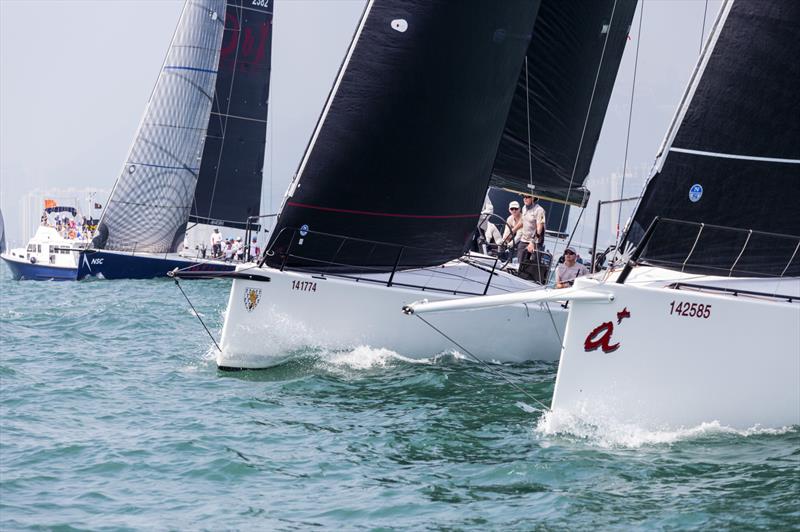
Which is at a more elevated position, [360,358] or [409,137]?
[409,137]

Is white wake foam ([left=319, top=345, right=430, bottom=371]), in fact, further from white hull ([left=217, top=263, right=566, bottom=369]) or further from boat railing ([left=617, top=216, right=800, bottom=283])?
boat railing ([left=617, top=216, right=800, bottom=283])

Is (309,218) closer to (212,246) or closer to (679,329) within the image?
(679,329)

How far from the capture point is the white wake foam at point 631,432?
30.7 ft

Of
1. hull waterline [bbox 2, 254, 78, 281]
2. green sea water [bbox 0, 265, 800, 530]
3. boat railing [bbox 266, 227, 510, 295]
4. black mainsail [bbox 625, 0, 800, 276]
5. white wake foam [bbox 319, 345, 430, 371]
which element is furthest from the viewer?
hull waterline [bbox 2, 254, 78, 281]

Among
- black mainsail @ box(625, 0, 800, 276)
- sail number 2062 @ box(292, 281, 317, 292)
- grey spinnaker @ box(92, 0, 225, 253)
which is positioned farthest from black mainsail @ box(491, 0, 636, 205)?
grey spinnaker @ box(92, 0, 225, 253)

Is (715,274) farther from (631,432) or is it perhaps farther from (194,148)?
(194,148)

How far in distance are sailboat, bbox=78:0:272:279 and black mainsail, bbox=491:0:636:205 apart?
19151mm

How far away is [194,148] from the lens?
36000 millimetres

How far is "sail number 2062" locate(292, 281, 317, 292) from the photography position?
1350 centimetres

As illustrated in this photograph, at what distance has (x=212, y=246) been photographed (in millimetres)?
38312

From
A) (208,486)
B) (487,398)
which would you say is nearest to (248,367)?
(487,398)

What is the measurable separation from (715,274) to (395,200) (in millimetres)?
5097

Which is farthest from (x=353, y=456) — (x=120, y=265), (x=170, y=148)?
(x=170, y=148)

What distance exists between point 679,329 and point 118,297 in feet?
65.4
